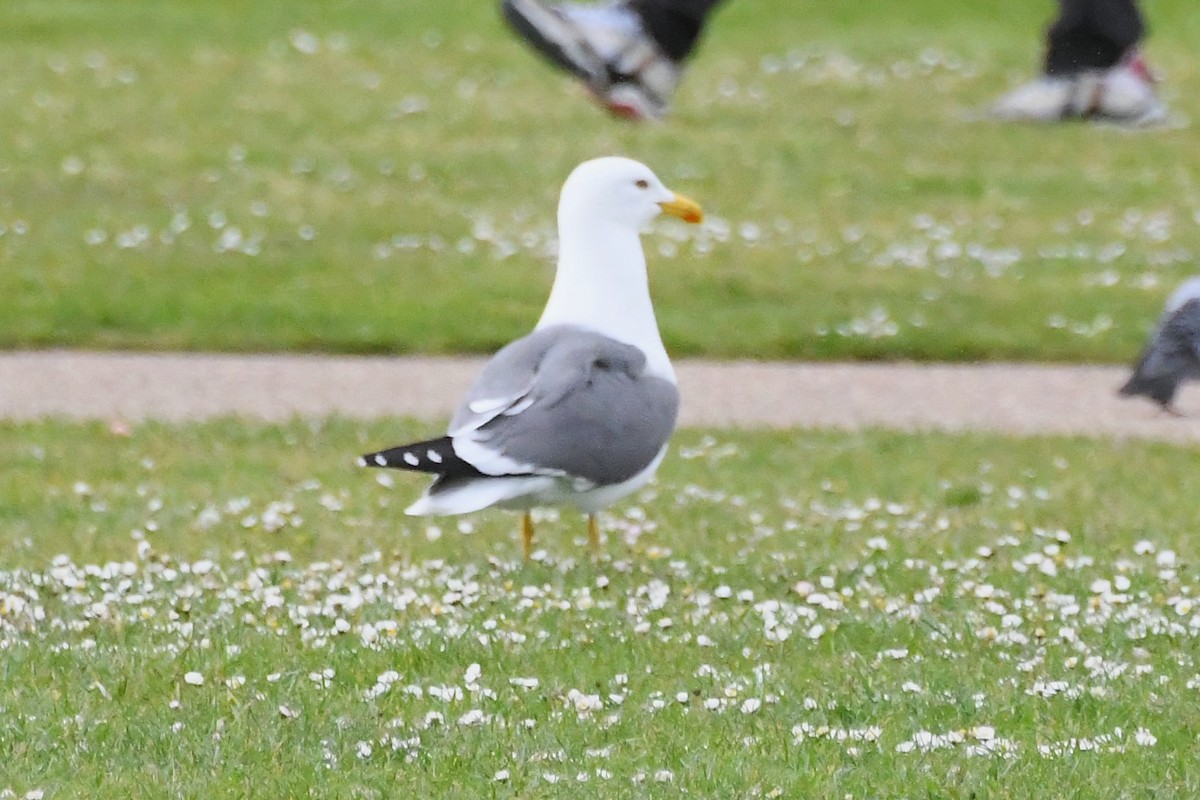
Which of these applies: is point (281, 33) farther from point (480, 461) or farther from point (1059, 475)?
point (480, 461)

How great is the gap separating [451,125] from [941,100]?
12.9 feet

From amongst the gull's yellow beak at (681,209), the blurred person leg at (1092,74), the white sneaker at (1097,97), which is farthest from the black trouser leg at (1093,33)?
the gull's yellow beak at (681,209)

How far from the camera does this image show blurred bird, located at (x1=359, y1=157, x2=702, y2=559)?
6148 mm

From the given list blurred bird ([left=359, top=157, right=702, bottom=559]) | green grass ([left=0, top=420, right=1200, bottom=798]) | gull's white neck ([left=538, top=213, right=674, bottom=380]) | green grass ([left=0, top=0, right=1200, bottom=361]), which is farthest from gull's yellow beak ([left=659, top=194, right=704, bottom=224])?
green grass ([left=0, top=0, right=1200, bottom=361])

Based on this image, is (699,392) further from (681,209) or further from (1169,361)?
(681,209)

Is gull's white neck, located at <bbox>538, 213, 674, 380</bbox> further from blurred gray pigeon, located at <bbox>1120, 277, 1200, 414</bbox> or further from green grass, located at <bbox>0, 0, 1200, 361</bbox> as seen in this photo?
green grass, located at <bbox>0, 0, 1200, 361</bbox>

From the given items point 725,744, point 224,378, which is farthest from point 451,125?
point 725,744

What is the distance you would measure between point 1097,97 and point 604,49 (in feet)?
13.4

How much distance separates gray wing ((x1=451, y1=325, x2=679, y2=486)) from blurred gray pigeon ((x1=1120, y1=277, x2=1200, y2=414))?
9.87ft

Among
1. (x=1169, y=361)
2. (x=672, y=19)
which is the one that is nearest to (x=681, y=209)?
(x=1169, y=361)

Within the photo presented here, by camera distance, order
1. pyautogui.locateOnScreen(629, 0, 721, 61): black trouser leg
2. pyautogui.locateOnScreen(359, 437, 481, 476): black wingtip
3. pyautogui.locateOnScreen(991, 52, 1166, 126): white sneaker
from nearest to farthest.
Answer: pyautogui.locateOnScreen(359, 437, 481, 476): black wingtip → pyautogui.locateOnScreen(629, 0, 721, 61): black trouser leg → pyautogui.locateOnScreen(991, 52, 1166, 126): white sneaker

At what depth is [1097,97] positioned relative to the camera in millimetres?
15344

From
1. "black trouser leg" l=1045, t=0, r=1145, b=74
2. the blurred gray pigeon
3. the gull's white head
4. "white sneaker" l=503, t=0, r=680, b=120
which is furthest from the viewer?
"black trouser leg" l=1045, t=0, r=1145, b=74

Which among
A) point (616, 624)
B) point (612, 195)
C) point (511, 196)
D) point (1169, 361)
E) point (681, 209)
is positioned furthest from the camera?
point (511, 196)
